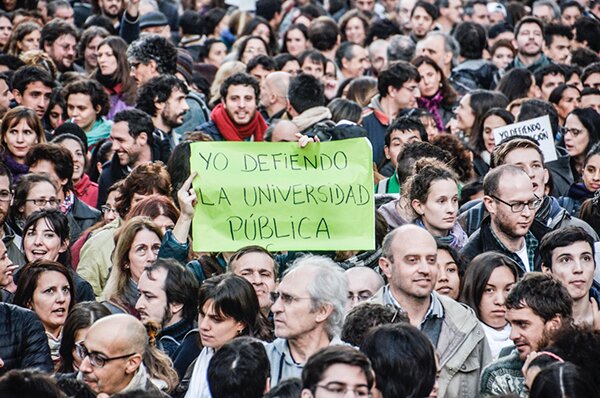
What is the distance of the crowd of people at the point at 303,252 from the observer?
714 centimetres

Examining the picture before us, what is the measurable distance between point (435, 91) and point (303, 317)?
7.08 meters

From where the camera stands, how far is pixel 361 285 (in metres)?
8.57

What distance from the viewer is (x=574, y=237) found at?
338 inches

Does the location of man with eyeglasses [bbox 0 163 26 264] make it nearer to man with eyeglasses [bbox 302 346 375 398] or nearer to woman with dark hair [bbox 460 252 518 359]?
woman with dark hair [bbox 460 252 518 359]

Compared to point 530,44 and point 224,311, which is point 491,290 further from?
point 530,44

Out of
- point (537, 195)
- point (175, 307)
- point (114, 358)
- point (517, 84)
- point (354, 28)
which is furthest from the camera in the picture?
point (354, 28)

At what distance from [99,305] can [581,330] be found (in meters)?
2.83

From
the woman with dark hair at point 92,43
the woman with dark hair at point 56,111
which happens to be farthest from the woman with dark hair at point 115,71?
the woman with dark hair at point 92,43

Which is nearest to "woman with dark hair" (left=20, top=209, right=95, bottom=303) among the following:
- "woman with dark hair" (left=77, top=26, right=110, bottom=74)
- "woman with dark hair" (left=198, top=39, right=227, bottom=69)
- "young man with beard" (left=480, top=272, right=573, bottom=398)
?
"young man with beard" (left=480, top=272, right=573, bottom=398)

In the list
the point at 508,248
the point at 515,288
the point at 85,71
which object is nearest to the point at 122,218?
the point at 508,248

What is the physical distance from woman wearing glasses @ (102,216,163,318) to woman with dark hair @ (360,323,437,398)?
2.95 meters

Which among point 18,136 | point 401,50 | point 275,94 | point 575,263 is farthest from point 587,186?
point 401,50

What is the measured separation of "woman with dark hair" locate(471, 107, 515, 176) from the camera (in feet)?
40.2

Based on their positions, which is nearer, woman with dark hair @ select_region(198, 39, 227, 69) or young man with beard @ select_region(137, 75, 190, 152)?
young man with beard @ select_region(137, 75, 190, 152)
